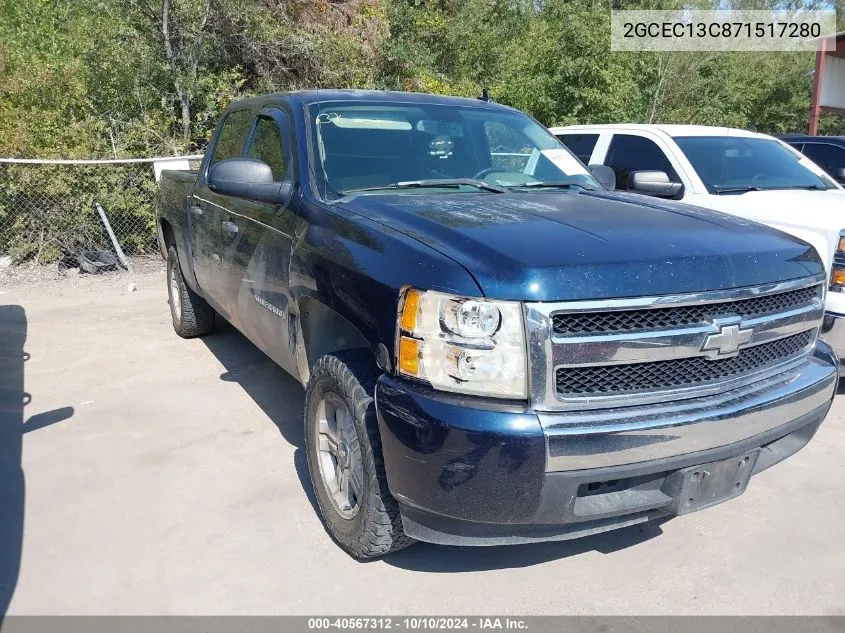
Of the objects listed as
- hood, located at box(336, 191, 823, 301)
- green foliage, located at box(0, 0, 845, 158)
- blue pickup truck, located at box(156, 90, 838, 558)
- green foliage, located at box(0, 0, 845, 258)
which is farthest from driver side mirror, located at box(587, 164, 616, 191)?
green foliage, located at box(0, 0, 845, 158)

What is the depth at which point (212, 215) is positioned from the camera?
477cm

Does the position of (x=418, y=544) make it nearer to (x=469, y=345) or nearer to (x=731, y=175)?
(x=469, y=345)

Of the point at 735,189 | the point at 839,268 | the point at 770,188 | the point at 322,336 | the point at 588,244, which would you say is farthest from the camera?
the point at 770,188

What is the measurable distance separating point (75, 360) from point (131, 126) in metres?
5.31

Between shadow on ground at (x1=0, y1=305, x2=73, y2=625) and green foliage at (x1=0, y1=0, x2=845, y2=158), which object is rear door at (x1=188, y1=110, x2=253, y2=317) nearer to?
shadow on ground at (x1=0, y1=305, x2=73, y2=625)

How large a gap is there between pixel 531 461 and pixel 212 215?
10.4 ft

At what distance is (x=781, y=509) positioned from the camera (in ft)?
11.8

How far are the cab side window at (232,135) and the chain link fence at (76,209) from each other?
3907 millimetres

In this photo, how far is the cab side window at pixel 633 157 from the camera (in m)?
6.38

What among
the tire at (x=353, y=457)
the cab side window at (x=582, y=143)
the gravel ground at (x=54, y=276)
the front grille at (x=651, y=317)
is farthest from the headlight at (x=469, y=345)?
the gravel ground at (x=54, y=276)

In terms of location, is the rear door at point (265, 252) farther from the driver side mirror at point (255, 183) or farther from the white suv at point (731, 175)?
the white suv at point (731, 175)

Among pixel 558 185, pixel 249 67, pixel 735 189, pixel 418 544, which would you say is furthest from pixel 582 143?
pixel 249 67
